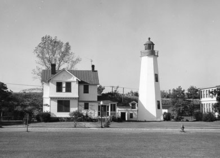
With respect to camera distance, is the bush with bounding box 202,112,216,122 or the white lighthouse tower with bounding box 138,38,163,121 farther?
the white lighthouse tower with bounding box 138,38,163,121

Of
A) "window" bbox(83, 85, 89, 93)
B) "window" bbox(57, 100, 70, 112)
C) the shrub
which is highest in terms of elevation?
"window" bbox(83, 85, 89, 93)

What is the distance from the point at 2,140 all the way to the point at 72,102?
24050 mm

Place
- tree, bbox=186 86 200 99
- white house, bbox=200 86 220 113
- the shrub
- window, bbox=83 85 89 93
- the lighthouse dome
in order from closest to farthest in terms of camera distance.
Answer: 1. the shrub
2. window, bbox=83 85 89 93
3. the lighthouse dome
4. white house, bbox=200 86 220 113
5. tree, bbox=186 86 200 99

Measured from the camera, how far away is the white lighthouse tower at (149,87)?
49.0 m

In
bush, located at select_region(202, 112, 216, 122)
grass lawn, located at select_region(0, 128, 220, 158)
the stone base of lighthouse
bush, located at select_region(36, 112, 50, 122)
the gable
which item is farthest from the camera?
the stone base of lighthouse

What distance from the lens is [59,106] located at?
43438mm

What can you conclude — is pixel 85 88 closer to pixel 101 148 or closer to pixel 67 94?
pixel 67 94

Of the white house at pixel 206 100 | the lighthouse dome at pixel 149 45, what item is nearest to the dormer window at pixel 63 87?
the lighthouse dome at pixel 149 45

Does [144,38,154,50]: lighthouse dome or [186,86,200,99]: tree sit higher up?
[144,38,154,50]: lighthouse dome

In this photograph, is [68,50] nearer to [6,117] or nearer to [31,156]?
[6,117]

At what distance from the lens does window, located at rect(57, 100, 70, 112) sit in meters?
43.4

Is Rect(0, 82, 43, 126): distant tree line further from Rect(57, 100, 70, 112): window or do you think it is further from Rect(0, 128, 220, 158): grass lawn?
Rect(0, 128, 220, 158): grass lawn

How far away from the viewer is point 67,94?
43.7 metres

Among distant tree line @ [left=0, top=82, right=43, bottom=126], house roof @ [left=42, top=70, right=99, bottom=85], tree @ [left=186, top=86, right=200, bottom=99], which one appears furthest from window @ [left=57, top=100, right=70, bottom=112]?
tree @ [left=186, top=86, right=200, bottom=99]
